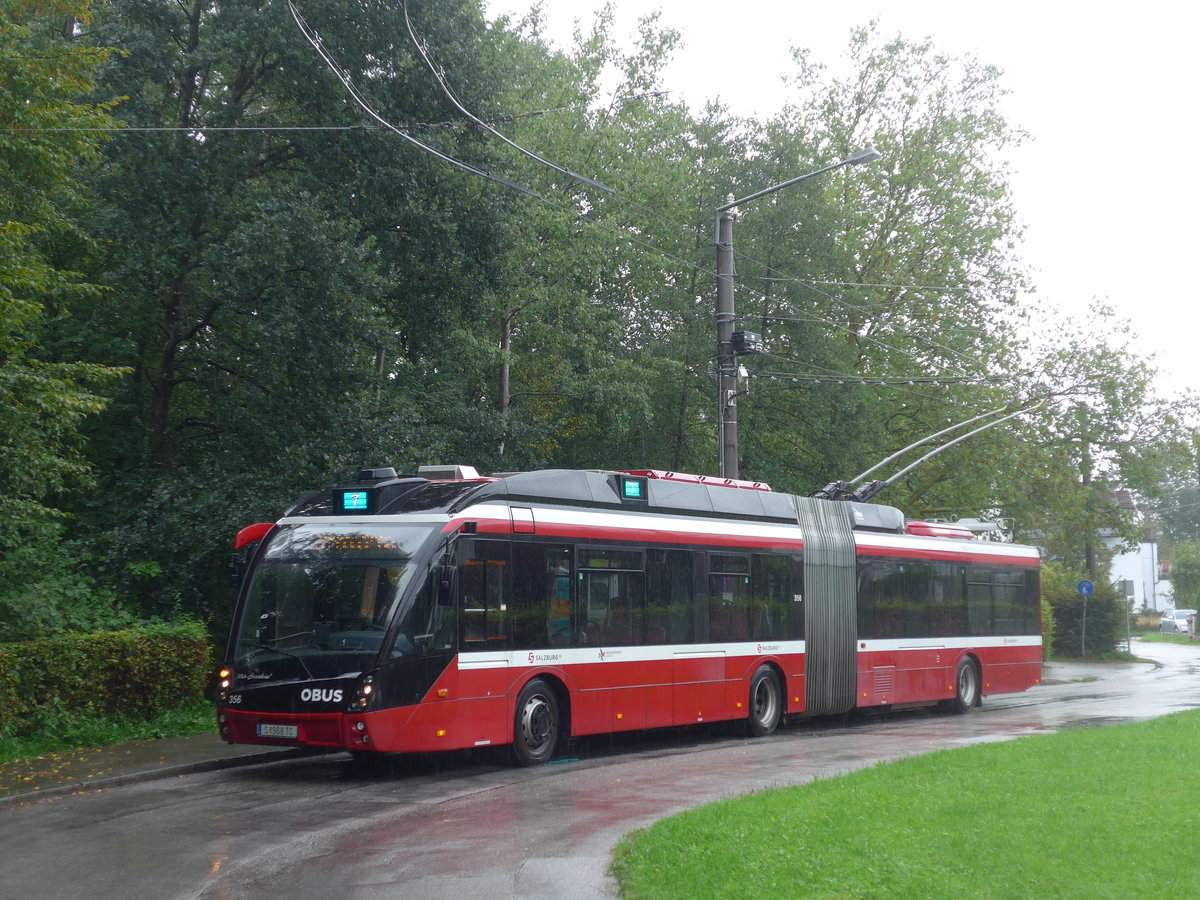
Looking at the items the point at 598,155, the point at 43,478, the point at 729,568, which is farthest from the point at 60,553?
the point at 598,155

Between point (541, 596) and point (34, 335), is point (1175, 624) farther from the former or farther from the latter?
point (34, 335)

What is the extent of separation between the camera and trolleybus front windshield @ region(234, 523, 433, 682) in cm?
1230

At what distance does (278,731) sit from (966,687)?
14407 mm

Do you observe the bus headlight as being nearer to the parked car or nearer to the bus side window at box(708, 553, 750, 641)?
the bus side window at box(708, 553, 750, 641)

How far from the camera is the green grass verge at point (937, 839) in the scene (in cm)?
675

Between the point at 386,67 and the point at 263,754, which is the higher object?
the point at 386,67

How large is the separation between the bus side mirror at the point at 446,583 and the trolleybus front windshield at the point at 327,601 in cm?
29

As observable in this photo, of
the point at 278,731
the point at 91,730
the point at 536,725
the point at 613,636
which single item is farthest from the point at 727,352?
the point at 91,730

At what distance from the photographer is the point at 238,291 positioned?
1986 centimetres

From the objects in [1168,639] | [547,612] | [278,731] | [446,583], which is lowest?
[1168,639]

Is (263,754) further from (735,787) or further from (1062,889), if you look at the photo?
(1062,889)

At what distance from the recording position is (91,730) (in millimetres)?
14922

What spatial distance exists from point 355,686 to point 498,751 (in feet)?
8.26

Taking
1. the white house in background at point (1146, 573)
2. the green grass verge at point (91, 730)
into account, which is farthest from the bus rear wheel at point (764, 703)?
the white house in background at point (1146, 573)
